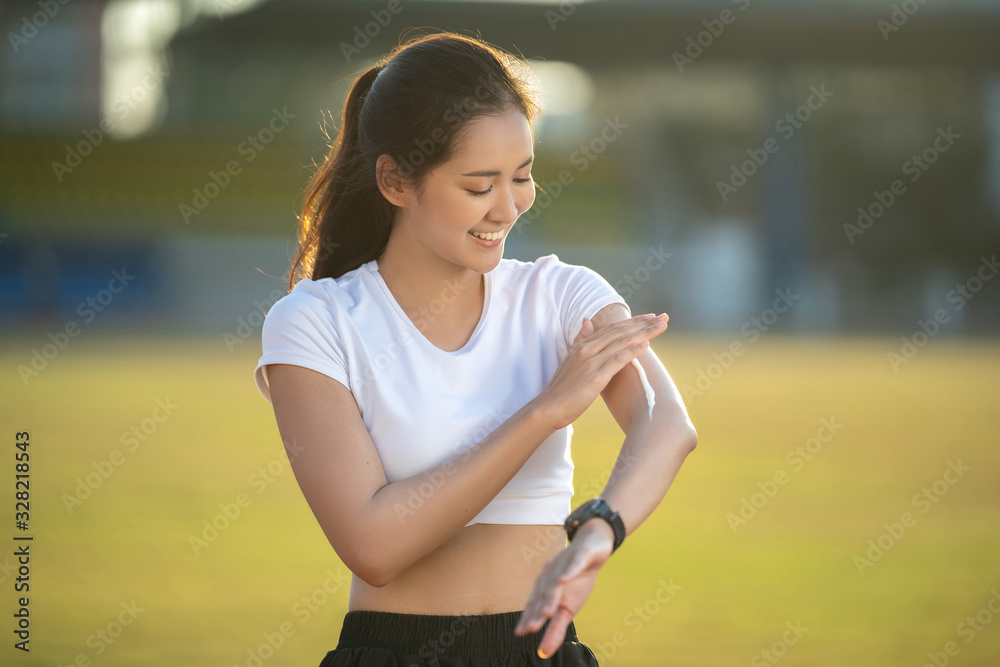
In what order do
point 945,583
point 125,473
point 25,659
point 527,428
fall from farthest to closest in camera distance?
point 125,473 → point 945,583 → point 25,659 → point 527,428

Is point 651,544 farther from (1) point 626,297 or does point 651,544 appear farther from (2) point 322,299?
(1) point 626,297

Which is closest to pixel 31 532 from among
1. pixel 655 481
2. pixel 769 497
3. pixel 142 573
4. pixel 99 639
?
pixel 142 573

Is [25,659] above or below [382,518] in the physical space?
below

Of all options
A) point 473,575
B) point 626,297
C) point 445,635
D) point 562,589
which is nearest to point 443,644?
point 445,635

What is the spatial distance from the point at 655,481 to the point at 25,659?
3.12 metres

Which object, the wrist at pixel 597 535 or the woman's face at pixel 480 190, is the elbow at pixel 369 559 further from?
the woman's face at pixel 480 190

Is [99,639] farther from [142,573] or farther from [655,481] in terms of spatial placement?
[655,481]

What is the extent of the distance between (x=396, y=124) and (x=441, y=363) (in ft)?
1.55

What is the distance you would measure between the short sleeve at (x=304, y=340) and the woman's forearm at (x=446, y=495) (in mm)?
255

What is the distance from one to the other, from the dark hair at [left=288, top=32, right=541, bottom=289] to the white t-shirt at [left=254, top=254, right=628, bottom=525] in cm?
15

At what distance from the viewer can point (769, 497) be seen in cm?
761

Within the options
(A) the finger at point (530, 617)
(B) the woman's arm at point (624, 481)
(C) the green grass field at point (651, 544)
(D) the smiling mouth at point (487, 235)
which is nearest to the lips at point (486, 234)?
(D) the smiling mouth at point (487, 235)

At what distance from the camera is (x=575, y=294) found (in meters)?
2.22

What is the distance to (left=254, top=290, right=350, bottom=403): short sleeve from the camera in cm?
199
